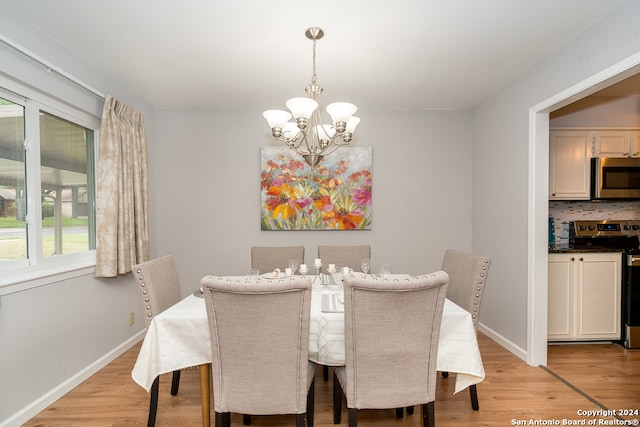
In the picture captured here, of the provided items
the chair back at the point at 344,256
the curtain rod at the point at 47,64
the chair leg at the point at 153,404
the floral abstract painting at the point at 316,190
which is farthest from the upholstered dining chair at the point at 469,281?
the curtain rod at the point at 47,64

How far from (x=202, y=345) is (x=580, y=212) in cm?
393

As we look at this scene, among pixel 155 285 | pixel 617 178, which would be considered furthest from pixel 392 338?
pixel 617 178

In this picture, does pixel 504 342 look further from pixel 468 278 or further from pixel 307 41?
pixel 307 41

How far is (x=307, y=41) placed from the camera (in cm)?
234

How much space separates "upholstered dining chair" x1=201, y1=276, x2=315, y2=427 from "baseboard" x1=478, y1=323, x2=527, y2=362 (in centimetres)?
226

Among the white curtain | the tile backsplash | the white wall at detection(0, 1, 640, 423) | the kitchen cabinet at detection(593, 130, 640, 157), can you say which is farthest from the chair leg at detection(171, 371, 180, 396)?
the kitchen cabinet at detection(593, 130, 640, 157)

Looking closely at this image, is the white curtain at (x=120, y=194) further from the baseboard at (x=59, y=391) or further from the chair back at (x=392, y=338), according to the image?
the chair back at (x=392, y=338)

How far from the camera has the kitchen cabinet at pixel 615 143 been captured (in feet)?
11.0

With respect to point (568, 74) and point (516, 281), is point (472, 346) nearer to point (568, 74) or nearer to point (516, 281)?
point (516, 281)

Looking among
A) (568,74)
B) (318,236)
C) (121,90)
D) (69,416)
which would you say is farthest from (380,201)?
(69,416)

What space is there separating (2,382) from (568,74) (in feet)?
13.5

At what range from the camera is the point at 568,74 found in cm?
240

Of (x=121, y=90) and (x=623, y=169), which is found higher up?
(x=121, y=90)

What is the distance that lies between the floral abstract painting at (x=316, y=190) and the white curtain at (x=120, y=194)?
1205mm
